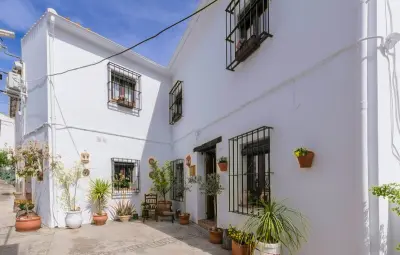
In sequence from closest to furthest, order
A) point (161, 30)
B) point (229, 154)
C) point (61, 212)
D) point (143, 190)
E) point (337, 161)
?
point (337, 161) < point (161, 30) < point (229, 154) < point (61, 212) < point (143, 190)

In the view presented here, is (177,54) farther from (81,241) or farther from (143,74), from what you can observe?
(81,241)

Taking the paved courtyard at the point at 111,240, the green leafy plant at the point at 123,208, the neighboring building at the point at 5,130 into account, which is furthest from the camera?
the neighboring building at the point at 5,130

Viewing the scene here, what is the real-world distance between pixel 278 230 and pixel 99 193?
19.9 ft

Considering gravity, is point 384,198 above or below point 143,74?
below

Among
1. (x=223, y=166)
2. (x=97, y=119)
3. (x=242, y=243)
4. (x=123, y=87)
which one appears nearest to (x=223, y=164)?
(x=223, y=166)

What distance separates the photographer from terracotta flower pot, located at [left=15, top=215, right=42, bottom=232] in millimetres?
6809

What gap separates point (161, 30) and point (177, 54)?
4906mm

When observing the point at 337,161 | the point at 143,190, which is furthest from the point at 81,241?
the point at 337,161

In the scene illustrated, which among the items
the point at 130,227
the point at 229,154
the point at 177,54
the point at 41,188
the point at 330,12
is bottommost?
the point at 130,227

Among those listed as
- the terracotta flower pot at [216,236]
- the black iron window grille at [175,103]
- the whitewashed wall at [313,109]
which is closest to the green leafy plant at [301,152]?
the whitewashed wall at [313,109]

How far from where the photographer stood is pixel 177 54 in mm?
10086

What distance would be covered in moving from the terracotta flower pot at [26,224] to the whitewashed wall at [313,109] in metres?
5.02

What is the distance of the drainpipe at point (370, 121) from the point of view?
279 centimetres

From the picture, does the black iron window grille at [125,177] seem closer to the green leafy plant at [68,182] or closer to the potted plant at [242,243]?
the green leafy plant at [68,182]
